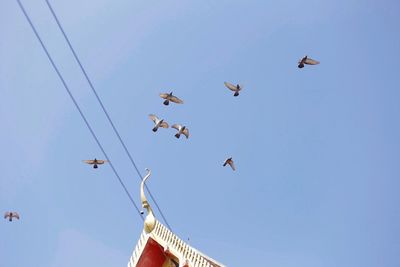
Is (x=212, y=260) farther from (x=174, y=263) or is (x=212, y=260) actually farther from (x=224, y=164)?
(x=224, y=164)

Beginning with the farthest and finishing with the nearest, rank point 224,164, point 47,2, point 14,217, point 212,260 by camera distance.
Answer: point 224,164, point 14,217, point 212,260, point 47,2

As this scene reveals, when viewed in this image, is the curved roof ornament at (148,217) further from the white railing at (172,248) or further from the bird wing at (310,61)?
the bird wing at (310,61)

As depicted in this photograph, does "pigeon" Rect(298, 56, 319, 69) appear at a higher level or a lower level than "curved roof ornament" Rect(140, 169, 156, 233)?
higher

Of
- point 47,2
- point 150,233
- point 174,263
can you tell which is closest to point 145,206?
point 150,233

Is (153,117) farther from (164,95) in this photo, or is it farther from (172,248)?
(172,248)

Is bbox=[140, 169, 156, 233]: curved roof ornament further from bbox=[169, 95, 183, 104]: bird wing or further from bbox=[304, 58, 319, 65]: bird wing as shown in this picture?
bbox=[304, 58, 319, 65]: bird wing

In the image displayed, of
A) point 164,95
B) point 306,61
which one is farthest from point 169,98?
point 306,61

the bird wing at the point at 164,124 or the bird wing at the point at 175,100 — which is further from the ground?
the bird wing at the point at 175,100

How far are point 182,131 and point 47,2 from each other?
8.20 meters

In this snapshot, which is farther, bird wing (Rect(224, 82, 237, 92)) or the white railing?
bird wing (Rect(224, 82, 237, 92))

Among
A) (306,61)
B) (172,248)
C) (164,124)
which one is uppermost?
(306,61)

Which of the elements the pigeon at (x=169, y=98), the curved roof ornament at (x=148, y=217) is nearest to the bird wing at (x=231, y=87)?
the pigeon at (x=169, y=98)

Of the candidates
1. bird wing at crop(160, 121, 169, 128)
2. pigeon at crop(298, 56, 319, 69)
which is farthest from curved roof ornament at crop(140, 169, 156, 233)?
pigeon at crop(298, 56, 319, 69)

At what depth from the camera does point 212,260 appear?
13016mm
